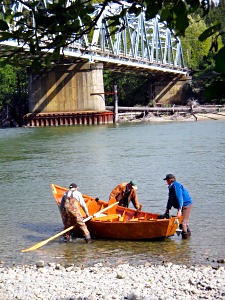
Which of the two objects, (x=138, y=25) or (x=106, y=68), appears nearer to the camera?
(x=106, y=68)

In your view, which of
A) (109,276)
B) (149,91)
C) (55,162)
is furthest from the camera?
(149,91)

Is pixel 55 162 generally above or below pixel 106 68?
below

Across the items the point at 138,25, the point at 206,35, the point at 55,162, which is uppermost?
the point at 138,25

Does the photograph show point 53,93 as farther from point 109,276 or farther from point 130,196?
point 109,276

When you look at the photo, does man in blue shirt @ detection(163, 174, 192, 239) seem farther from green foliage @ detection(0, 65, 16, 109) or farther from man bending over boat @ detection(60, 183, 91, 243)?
green foliage @ detection(0, 65, 16, 109)

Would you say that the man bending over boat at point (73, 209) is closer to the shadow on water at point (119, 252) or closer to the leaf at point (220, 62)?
the shadow on water at point (119, 252)

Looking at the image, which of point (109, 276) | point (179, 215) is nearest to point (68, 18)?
point (109, 276)

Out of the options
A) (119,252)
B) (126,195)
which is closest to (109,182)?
(126,195)

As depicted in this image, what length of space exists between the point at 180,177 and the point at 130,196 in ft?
32.4

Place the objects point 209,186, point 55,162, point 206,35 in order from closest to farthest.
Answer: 1. point 206,35
2. point 209,186
3. point 55,162

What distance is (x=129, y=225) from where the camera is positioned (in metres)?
14.4

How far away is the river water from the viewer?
536 inches

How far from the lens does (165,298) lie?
9273 millimetres

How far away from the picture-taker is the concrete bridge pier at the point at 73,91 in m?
65.4
